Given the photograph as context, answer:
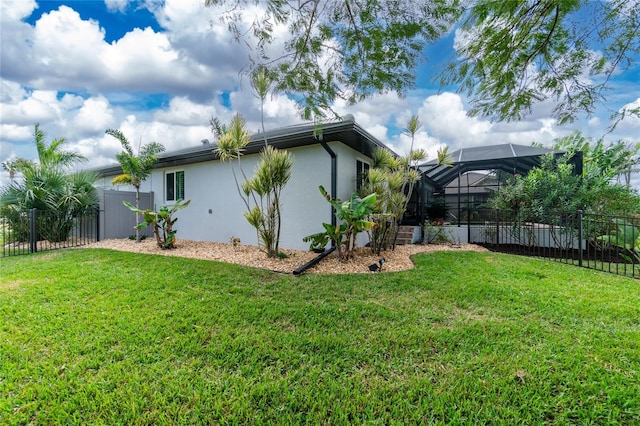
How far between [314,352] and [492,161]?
1205cm

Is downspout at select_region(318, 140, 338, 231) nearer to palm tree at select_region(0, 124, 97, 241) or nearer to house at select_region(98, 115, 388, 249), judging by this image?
house at select_region(98, 115, 388, 249)

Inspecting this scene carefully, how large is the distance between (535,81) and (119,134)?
37.3 feet

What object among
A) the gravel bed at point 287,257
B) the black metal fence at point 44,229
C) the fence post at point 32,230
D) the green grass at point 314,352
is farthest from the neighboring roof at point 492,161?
the black metal fence at point 44,229

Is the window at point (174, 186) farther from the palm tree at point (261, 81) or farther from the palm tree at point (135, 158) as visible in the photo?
the palm tree at point (261, 81)

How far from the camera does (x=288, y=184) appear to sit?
8.72m

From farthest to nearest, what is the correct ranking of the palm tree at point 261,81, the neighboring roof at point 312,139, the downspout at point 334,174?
the downspout at point 334,174 → the neighboring roof at point 312,139 → the palm tree at point 261,81

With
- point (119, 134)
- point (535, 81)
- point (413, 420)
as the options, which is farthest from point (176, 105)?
point (413, 420)

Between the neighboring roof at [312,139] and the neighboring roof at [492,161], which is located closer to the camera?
the neighboring roof at [312,139]

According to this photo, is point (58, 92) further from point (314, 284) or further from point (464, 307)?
point (464, 307)

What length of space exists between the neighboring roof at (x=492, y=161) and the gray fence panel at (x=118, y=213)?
12273 mm

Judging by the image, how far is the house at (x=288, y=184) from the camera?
7895 mm

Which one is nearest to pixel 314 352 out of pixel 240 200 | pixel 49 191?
pixel 240 200

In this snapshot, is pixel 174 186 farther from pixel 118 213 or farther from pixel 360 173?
pixel 360 173

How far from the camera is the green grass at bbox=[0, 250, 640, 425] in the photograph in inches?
82.7
